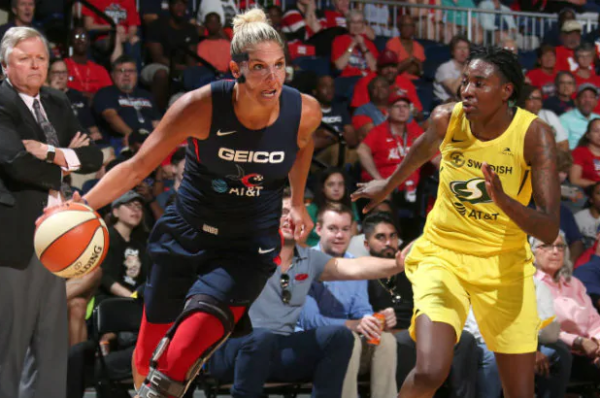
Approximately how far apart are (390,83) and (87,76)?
12.5ft

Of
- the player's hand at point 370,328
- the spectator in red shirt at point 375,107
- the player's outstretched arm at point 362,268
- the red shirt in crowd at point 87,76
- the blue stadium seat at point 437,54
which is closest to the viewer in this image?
the player's outstretched arm at point 362,268

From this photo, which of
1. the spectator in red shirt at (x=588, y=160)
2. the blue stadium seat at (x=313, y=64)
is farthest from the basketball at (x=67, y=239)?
the spectator in red shirt at (x=588, y=160)

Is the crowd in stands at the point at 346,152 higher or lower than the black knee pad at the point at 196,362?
lower

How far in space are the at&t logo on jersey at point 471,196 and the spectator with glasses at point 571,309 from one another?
2.94 meters

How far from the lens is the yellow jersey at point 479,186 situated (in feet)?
14.7

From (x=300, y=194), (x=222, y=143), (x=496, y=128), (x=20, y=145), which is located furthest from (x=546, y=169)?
(x=20, y=145)

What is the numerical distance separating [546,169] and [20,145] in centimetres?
285

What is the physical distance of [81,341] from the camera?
249 inches

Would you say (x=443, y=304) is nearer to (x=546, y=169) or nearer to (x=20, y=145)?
(x=546, y=169)

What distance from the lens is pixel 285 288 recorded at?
641cm

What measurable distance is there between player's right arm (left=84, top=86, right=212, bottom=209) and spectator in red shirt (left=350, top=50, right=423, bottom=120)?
22.1 feet

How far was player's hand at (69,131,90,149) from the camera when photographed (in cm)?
523

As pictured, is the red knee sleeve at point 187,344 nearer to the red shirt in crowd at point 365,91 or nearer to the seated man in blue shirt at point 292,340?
the seated man in blue shirt at point 292,340

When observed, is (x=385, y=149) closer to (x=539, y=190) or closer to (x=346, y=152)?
(x=346, y=152)
